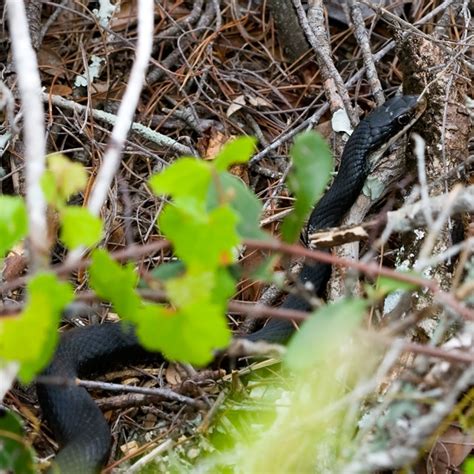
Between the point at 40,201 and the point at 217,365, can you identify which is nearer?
the point at 40,201

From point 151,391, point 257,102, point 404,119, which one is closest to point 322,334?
point 151,391

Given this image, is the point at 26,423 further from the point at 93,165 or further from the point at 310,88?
the point at 310,88

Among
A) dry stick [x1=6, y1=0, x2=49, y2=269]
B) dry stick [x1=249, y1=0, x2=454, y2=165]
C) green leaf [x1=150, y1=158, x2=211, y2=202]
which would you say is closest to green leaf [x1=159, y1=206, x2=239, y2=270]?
green leaf [x1=150, y1=158, x2=211, y2=202]

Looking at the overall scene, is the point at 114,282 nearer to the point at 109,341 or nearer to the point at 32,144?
the point at 32,144

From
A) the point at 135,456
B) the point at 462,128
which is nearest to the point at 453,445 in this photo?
the point at 135,456

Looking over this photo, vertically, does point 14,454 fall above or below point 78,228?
below
